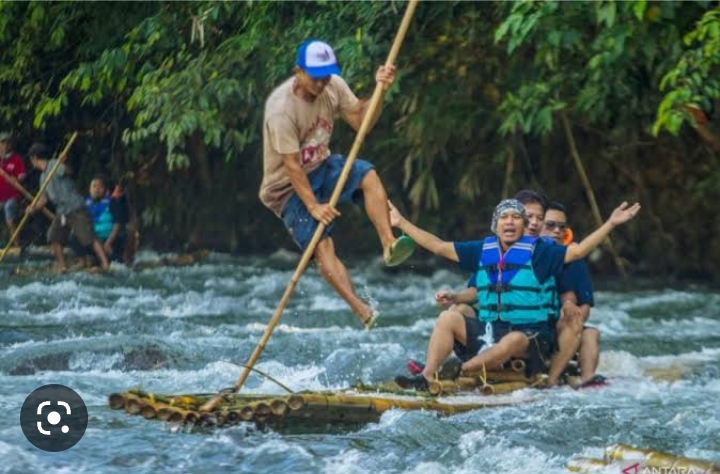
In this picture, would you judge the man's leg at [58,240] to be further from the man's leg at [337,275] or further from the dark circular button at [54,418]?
the man's leg at [337,275]

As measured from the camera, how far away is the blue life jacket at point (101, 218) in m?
18.3

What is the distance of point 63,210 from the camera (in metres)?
17.6

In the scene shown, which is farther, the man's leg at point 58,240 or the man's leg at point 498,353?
the man's leg at point 58,240

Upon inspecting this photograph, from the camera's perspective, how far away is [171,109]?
14945mm

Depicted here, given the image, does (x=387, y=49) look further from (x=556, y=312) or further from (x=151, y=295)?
(x=556, y=312)

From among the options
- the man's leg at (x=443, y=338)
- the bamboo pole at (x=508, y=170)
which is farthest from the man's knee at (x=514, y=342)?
the bamboo pole at (x=508, y=170)

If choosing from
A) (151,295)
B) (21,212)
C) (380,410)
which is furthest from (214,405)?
(21,212)

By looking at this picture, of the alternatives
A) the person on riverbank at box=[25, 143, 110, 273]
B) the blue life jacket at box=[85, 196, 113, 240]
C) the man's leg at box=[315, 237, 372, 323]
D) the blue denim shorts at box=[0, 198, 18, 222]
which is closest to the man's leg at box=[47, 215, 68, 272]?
the person on riverbank at box=[25, 143, 110, 273]

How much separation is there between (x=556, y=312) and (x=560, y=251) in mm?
388

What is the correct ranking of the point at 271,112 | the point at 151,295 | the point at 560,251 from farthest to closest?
the point at 151,295
the point at 560,251
the point at 271,112

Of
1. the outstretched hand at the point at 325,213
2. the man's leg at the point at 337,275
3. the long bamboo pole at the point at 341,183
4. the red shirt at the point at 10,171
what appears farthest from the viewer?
the red shirt at the point at 10,171

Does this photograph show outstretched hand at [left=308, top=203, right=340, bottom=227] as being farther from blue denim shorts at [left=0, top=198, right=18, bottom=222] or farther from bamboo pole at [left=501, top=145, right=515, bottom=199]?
blue denim shorts at [left=0, top=198, right=18, bottom=222]

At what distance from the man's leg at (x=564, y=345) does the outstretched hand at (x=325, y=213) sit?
1660 mm

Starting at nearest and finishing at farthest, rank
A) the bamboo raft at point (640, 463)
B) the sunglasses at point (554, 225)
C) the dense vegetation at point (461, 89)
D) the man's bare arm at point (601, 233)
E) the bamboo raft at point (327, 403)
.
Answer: the bamboo raft at point (640, 463) → the bamboo raft at point (327, 403) → the man's bare arm at point (601, 233) → the sunglasses at point (554, 225) → the dense vegetation at point (461, 89)
